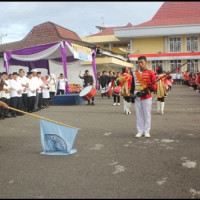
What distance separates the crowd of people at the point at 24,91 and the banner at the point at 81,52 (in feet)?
6.80

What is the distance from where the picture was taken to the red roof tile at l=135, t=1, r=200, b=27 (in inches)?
1823

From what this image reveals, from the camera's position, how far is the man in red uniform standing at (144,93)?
7601mm

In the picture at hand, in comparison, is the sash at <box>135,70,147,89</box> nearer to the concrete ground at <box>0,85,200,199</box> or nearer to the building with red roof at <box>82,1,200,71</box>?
the concrete ground at <box>0,85,200,199</box>

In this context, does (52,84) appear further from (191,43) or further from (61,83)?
(191,43)

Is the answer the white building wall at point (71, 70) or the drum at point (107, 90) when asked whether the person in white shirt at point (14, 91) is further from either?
the white building wall at point (71, 70)

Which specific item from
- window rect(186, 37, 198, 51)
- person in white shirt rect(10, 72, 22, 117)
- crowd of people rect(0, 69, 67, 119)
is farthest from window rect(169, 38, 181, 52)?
person in white shirt rect(10, 72, 22, 117)

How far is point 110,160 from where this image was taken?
19.0 feet

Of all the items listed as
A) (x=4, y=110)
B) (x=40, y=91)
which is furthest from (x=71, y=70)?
(x=4, y=110)

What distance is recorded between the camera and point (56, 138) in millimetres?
6191

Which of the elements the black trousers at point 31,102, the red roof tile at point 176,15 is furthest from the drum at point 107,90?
the red roof tile at point 176,15

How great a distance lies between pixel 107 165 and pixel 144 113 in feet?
8.39

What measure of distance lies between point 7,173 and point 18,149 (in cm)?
165

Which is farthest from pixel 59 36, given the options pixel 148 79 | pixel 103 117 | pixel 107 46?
pixel 107 46

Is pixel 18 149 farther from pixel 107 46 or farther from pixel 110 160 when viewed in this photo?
pixel 107 46
